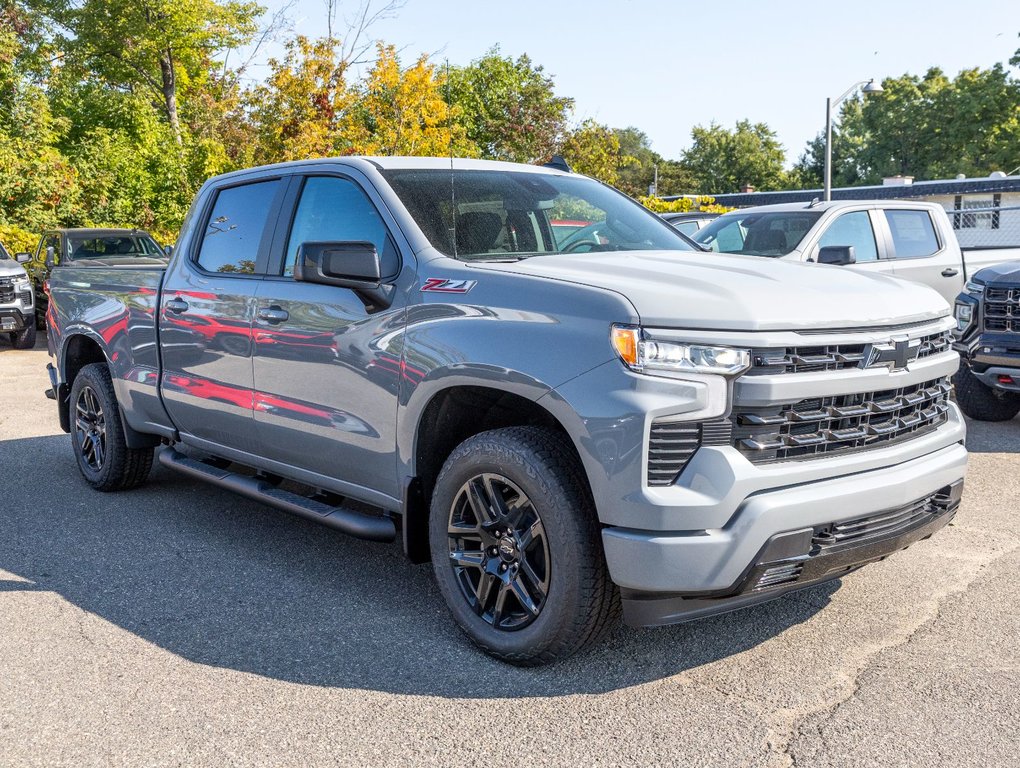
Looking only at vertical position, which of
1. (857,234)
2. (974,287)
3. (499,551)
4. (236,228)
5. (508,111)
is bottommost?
(499,551)

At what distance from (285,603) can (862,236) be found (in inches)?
274

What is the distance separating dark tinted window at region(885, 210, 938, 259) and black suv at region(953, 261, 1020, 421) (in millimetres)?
1559

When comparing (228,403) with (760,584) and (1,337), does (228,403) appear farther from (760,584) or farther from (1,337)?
(1,337)

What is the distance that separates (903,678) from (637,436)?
→ 4.50ft

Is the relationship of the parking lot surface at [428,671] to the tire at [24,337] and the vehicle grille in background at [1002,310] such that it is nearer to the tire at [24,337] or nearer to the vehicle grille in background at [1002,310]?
the vehicle grille in background at [1002,310]

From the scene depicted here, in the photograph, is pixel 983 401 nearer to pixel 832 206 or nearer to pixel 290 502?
pixel 832 206

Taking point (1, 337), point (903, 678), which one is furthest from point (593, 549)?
point (1, 337)

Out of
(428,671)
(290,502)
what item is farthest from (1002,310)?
(428,671)

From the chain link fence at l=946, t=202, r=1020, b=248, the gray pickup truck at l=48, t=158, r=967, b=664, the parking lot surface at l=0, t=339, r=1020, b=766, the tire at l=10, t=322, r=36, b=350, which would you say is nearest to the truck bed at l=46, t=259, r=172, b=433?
the gray pickup truck at l=48, t=158, r=967, b=664

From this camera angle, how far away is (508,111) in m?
38.6

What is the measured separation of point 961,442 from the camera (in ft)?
13.7

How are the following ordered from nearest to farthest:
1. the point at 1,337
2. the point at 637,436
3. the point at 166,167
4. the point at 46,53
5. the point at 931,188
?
1. the point at 637,436
2. the point at 1,337
3. the point at 166,167
4. the point at 46,53
5. the point at 931,188

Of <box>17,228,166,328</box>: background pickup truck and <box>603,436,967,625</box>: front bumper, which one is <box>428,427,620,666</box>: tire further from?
<box>17,228,166,328</box>: background pickup truck

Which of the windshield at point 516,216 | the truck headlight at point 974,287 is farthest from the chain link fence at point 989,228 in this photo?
the windshield at point 516,216
